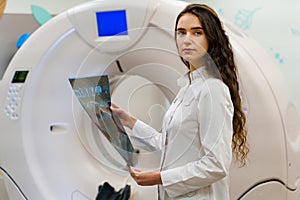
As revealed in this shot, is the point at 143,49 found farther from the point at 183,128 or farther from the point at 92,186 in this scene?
the point at 92,186

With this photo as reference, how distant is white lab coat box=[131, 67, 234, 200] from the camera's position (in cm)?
97

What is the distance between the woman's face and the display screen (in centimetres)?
85

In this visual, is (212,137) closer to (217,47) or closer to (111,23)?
(217,47)

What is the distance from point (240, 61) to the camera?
1.34 metres

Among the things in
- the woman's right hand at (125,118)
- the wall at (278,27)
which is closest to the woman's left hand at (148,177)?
the woman's right hand at (125,118)

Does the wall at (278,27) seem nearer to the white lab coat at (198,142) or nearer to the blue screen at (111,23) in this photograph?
the blue screen at (111,23)

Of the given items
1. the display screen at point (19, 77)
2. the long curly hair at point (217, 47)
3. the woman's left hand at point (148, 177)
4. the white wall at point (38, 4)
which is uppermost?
the white wall at point (38, 4)

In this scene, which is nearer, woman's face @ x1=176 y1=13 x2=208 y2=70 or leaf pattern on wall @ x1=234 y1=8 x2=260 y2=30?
woman's face @ x1=176 y1=13 x2=208 y2=70

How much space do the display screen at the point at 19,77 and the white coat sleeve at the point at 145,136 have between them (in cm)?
64

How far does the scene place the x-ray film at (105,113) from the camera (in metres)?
1.20

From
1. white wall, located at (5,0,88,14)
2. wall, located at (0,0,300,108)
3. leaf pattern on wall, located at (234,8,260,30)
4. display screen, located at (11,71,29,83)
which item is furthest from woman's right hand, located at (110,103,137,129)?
white wall, located at (5,0,88,14)

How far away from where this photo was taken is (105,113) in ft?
3.99

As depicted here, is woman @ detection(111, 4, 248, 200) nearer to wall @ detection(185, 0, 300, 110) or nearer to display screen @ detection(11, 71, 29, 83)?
display screen @ detection(11, 71, 29, 83)

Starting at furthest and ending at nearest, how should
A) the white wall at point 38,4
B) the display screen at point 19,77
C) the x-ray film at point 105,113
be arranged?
the white wall at point 38,4
the display screen at point 19,77
the x-ray film at point 105,113
